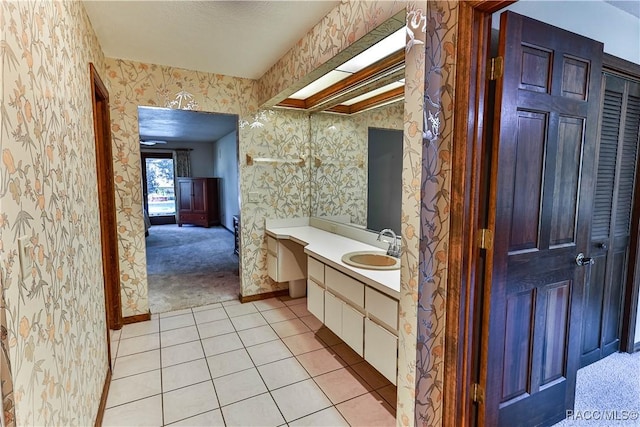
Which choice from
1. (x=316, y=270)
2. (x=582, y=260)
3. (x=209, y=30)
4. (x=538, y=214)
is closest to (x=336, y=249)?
(x=316, y=270)

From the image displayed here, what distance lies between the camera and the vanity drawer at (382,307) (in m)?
1.74

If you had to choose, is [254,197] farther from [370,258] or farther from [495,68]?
[495,68]

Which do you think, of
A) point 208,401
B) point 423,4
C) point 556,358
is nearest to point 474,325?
point 556,358

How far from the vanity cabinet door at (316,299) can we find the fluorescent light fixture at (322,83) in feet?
5.35

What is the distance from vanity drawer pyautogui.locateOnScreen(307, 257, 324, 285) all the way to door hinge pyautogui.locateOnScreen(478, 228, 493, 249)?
1287 mm

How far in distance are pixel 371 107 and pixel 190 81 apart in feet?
5.69

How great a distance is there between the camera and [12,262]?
0.82 meters

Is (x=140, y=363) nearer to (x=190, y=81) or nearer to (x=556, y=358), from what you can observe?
(x=190, y=81)

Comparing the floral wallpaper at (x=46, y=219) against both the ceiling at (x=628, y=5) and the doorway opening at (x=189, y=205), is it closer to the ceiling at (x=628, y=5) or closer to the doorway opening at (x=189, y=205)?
the doorway opening at (x=189, y=205)

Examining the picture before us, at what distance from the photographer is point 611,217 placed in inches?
88.1

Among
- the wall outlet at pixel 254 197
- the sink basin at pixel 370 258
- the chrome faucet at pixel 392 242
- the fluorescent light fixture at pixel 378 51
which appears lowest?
the sink basin at pixel 370 258

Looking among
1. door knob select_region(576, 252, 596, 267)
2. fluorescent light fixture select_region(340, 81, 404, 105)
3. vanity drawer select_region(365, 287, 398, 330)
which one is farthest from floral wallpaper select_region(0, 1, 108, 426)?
door knob select_region(576, 252, 596, 267)

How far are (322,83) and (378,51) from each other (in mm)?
897

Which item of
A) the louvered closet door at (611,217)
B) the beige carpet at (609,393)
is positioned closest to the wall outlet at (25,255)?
the beige carpet at (609,393)
